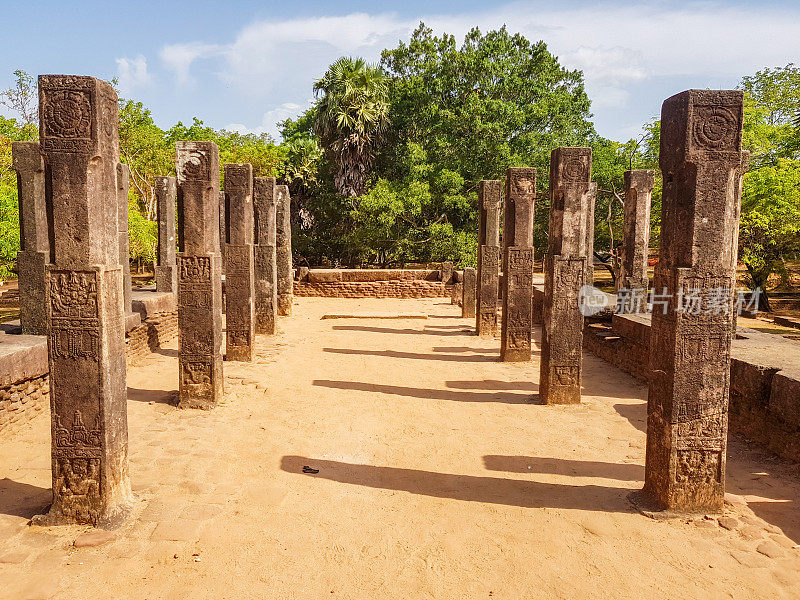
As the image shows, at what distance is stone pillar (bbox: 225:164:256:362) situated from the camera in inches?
374

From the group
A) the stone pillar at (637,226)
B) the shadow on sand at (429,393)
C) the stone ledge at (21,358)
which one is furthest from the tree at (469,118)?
the stone ledge at (21,358)

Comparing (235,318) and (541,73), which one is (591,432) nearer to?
(235,318)

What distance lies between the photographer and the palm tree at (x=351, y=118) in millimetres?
23547

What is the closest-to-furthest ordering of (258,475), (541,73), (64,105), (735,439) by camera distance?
(64,105), (258,475), (735,439), (541,73)

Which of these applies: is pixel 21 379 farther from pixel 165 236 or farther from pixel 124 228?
pixel 165 236

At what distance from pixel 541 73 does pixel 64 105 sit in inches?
933

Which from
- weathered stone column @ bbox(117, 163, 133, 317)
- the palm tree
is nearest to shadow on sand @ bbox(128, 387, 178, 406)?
weathered stone column @ bbox(117, 163, 133, 317)

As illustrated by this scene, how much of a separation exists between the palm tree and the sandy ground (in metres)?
17.3

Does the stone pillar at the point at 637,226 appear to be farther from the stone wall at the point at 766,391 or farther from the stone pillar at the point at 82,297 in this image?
the stone pillar at the point at 82,297

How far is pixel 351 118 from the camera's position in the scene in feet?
76.9

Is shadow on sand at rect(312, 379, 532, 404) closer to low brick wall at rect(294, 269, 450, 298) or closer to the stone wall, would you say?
the stone wall

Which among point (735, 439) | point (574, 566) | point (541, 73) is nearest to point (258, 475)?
point (574, 566)

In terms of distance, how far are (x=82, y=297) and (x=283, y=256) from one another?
1165 cm

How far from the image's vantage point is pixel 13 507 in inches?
175
